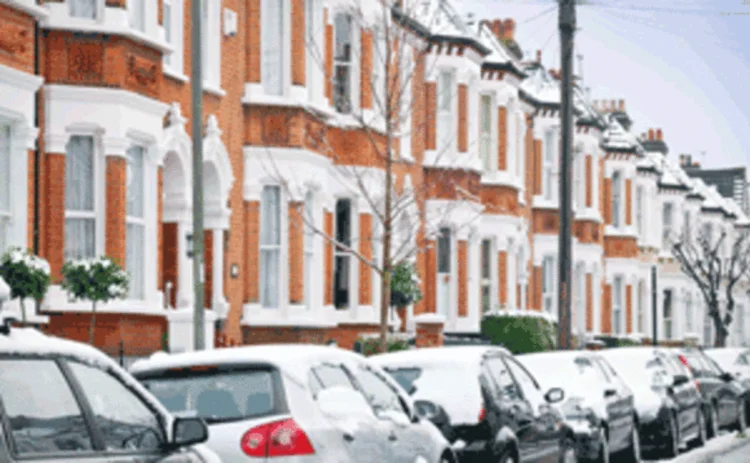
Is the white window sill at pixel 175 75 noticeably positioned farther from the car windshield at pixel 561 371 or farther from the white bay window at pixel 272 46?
the car windshield at pixel 561 371

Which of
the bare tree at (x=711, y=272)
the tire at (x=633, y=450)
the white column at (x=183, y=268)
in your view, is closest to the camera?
the tire at (x=633, y=450)

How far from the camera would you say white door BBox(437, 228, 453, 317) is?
3678 cm

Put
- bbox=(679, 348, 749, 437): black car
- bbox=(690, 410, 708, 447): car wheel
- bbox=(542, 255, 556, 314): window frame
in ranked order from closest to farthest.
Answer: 1. bbox=(690, 410, 708, 447): car wheel
2. bbox=(679, 348, 749, 437): black car
3. bbox=(542, 255, 556, 314): window frame

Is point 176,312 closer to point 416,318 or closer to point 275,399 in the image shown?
point 416,318

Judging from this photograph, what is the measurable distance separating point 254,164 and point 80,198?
19.1ft

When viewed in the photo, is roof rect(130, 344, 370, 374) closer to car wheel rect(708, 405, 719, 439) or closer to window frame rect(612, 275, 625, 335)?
car wheel rect(708, 405, 719, 439)

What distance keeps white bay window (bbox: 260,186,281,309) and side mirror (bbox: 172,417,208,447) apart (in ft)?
63.7

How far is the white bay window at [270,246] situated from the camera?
2706 cm

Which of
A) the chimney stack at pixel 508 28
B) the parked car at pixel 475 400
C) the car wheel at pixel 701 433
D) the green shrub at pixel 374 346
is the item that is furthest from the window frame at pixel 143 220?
the chimney stack at pixel 508 28

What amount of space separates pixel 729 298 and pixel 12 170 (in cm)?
4220

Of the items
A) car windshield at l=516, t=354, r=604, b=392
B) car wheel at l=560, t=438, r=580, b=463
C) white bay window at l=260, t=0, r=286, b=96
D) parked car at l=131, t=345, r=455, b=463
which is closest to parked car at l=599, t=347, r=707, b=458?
car windshield at l=516, t=354, r=604, b=392

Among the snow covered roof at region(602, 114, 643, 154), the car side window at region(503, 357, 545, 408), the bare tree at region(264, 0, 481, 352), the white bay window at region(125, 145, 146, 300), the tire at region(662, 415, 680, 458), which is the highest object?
the snow covered roof at region(602, 114, 643, 154)

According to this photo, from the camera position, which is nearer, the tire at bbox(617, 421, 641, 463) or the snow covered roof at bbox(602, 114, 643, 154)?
the tire at bbox(617, 421, 641, 463)

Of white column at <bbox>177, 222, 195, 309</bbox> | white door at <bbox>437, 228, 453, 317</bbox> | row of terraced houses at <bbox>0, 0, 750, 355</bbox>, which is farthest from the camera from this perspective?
white door at <bbox>437, 228, 453, 317</bbox>
